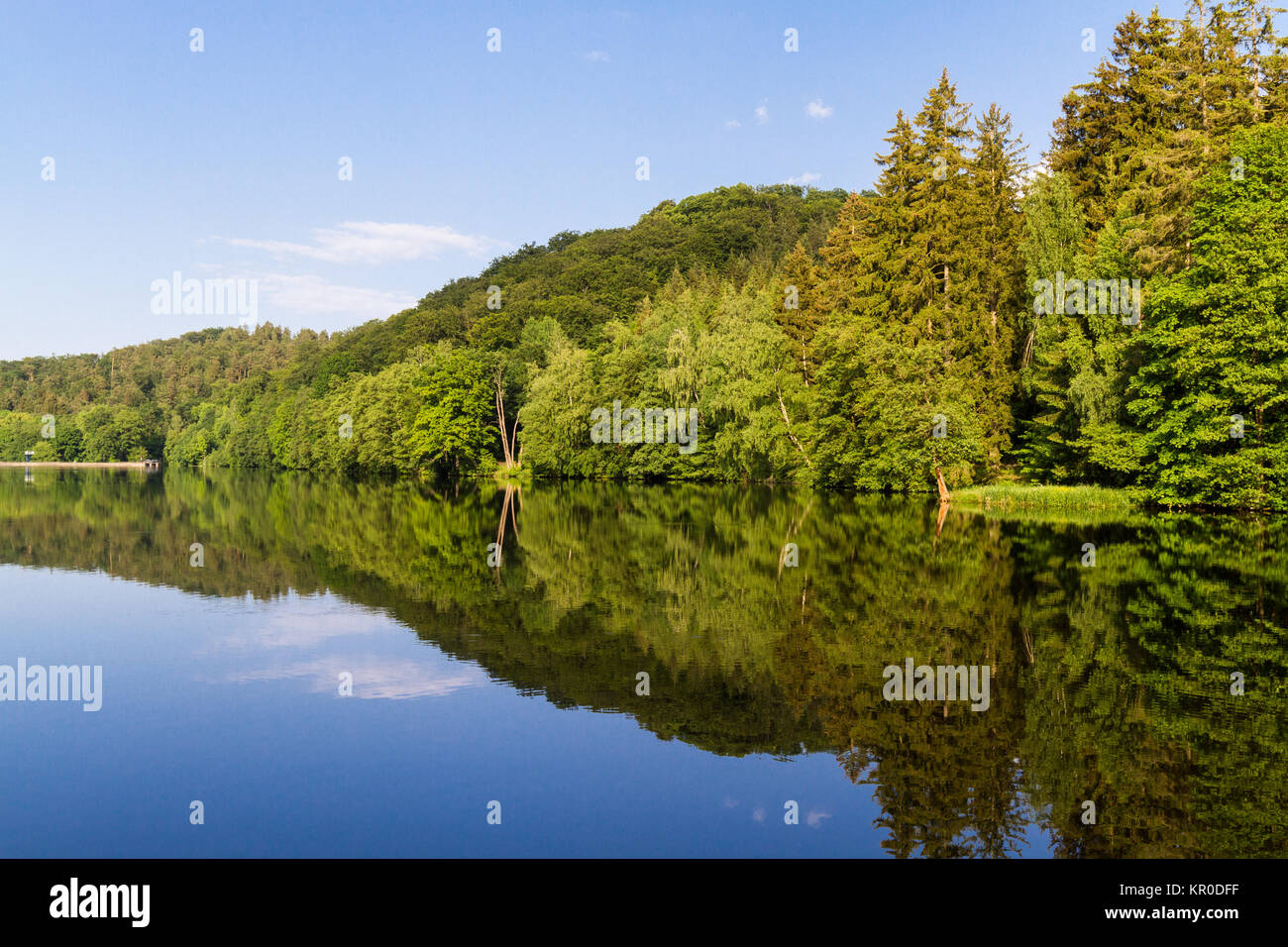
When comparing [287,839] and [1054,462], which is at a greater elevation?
[1054,462]

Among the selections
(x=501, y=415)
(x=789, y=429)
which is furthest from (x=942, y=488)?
(x=501, y=415)

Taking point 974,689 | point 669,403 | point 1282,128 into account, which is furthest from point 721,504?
point 974,689

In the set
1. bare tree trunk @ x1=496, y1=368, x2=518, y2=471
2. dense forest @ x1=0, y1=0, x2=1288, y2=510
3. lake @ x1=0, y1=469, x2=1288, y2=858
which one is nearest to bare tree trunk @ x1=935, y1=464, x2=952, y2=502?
dense forest @ x1=0, y1=0, x2=1288, y2=510

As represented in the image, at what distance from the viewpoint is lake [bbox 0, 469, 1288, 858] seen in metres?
8.05

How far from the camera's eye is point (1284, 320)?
33938 millimetres

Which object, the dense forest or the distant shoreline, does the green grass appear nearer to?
the dense forest

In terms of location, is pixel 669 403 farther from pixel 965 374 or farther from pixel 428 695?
pixel 428 695

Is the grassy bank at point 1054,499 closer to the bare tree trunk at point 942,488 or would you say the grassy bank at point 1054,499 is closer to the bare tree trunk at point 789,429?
the bare tree trunk at point 942,488

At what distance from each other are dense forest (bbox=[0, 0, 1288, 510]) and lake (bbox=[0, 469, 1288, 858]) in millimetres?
14618

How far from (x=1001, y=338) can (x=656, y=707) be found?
46.3 metres

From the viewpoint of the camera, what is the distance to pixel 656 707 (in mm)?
11695

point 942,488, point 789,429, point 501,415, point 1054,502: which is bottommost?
point 1054,502

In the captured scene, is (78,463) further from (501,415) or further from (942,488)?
(942,488)
